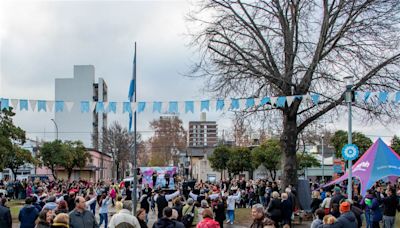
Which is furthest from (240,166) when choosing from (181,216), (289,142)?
(181,216)

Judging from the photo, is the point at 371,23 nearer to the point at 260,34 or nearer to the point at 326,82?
the point at 326,82

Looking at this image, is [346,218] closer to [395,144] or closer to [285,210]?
[285,210]

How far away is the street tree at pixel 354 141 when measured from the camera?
2224 inches

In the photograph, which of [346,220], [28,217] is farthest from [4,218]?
[346,220]

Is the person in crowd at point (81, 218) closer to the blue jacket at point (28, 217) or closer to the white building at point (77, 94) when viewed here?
the blue jacket at point (28, 217)

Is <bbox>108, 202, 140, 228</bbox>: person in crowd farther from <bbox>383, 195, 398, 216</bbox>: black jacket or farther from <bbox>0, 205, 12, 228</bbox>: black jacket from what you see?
<bbox>383, 195, 398, 216</bbox>: black jacket

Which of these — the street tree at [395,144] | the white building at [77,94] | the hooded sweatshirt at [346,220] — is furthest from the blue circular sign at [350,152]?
the white building at [77,94]

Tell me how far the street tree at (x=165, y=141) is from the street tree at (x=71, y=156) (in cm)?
3596

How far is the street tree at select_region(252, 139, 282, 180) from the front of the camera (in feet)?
174

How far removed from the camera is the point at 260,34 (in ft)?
75.0

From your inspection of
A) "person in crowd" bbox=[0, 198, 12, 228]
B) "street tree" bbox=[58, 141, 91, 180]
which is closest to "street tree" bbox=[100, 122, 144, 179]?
"street tree" bbox=[58, 141, 91, 180]

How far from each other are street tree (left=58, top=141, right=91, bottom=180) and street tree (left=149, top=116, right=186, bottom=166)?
36.0 m

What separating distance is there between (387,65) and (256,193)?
38.9 feet

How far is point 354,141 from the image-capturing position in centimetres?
5653
